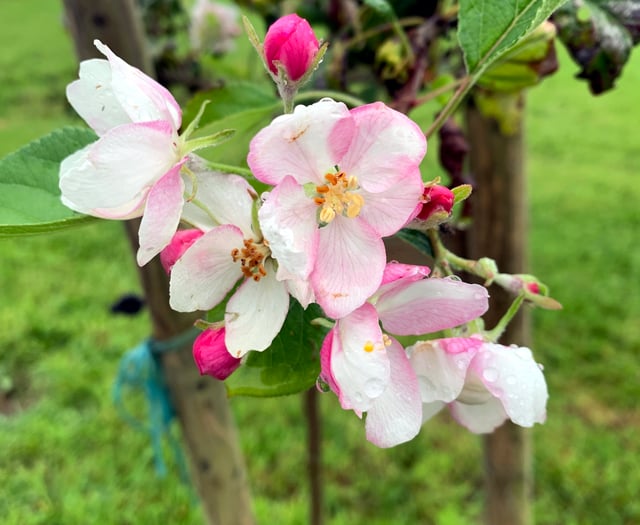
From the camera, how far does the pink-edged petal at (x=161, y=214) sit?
37 centimetres

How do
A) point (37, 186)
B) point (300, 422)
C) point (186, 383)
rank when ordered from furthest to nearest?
point (300, 422), point (186, 383), point (37, 186)

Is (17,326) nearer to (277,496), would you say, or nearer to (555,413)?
(277,496)

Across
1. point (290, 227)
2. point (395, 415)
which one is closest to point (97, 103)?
Result: point (290, 227)

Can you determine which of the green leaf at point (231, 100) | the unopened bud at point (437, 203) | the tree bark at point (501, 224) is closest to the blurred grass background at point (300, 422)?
the tree bark at point (501, 224)

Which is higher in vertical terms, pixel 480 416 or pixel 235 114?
pixel 235 114

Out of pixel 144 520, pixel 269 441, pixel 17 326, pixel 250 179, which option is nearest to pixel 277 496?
pixel 269 441

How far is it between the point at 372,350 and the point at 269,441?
172 centimetres

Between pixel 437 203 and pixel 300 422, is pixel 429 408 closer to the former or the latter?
pixel 437 203

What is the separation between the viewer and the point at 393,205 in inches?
15.4

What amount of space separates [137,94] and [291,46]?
0.09 m

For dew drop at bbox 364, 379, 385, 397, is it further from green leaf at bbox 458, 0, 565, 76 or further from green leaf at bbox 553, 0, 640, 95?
green leaf at bbox 553, 0, 640, 95

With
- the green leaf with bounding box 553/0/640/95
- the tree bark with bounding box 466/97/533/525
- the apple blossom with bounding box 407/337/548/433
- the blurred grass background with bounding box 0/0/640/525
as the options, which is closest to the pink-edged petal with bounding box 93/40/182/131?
the apple blossom with bounding box 407/337/548/433

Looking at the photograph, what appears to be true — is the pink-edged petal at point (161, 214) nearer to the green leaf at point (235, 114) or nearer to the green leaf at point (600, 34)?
A: the green leaf at point (235, 114)

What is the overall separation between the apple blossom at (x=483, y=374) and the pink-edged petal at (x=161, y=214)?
0.17m
